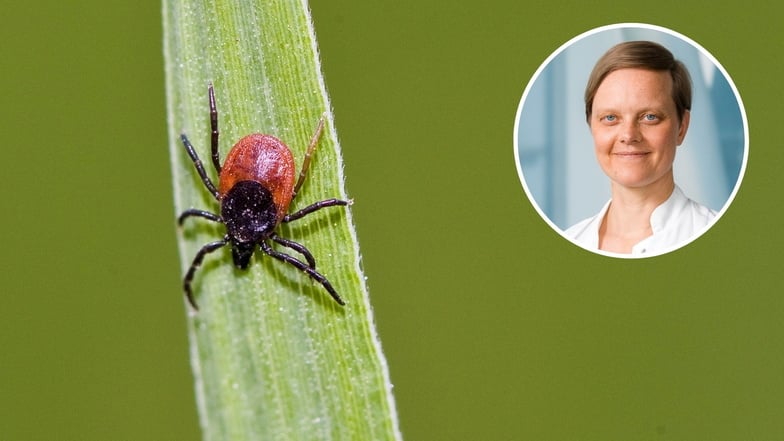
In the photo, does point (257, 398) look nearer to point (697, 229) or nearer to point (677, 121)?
point (677, 121)

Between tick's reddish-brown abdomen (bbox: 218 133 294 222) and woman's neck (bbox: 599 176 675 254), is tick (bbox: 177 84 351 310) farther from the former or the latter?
woman's neck (bbox: 599 176 675 254)

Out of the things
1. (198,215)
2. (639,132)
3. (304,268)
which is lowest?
(304,268)

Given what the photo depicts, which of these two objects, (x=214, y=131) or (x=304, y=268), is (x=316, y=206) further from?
(x=214, y=131)

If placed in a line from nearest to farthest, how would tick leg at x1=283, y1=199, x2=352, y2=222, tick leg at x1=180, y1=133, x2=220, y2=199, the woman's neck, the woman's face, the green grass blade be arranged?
the green grass blade < tick leg at x1=180, y1=133, x2=220, y2=199 < tick leg at x1=283, y1=199, x2=352, y2=222 < the woman's face < the woman's neck

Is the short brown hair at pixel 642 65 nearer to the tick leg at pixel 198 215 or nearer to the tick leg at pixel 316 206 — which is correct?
the tick leg at pixel 316 206

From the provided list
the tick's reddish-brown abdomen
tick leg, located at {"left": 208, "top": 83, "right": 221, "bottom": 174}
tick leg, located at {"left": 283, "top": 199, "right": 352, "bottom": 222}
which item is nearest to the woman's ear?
tick leg, located at {"left": 283, "top": 199, "right": 352, "bottom": 222}

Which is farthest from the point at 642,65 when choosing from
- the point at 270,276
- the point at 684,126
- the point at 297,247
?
the point at 270,276

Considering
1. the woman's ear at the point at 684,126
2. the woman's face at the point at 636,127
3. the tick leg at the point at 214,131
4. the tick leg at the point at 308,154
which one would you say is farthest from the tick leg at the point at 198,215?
the woman's ear at the point at 684,126
